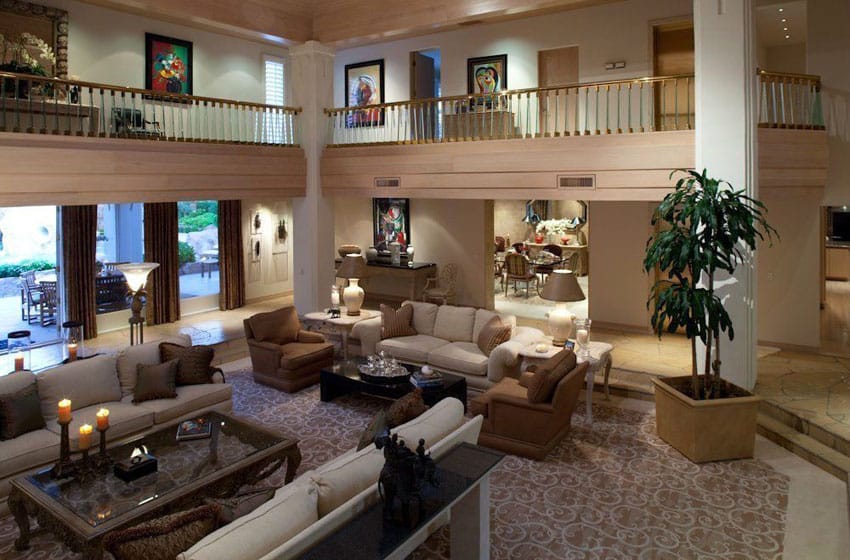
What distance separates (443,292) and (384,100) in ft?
15.5

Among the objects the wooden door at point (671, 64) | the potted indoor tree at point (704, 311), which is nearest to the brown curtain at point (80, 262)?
the potted indoor tree at point (704, 311)

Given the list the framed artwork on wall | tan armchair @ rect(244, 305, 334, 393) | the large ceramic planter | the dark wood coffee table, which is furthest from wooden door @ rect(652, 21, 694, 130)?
the framed artwork on wall

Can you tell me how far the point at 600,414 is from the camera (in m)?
7.97

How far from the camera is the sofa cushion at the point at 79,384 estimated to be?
21.2 ft

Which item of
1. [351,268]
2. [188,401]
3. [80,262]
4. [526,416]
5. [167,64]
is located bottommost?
[526,416]

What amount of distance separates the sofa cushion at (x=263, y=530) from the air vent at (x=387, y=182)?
7.90 metres

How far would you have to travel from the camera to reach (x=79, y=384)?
22.0 ft

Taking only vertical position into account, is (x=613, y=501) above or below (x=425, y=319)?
below

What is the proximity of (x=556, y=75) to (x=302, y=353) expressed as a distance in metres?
7.26

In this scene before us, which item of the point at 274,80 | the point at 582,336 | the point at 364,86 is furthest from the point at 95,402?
the point at 364,86

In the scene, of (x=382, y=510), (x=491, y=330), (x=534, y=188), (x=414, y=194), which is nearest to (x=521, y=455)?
(x=491, y=330)

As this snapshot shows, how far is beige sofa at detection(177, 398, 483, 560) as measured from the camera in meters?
3.28

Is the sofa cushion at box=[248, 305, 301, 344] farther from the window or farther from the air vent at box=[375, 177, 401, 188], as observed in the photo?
the window

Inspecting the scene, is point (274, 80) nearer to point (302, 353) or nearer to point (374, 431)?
point (302, 353)
